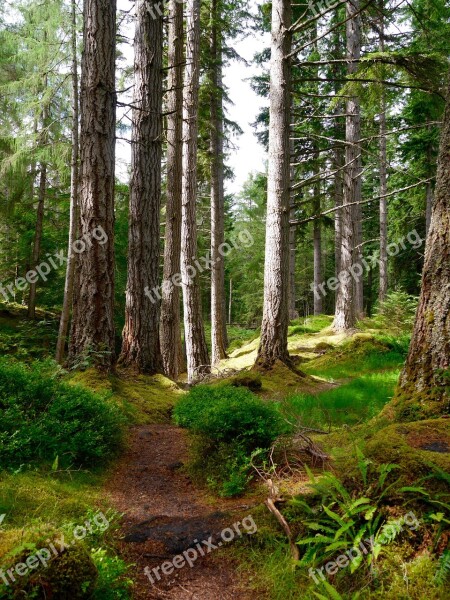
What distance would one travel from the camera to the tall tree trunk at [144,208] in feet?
25.8

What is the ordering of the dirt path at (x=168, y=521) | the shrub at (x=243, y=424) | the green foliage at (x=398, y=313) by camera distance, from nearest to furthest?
1. the dirt path at (x=168, y=521)
2. the shrub at (x=243, y=424)
3. the green foliage at (x=398, y=313)

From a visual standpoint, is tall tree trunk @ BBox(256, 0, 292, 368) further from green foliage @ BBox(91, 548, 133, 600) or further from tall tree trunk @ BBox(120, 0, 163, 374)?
green foliage @ BBox(91, 548, 133, 600)

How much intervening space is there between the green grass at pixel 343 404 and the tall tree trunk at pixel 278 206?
1.95 m

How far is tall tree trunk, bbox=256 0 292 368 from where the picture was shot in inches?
343

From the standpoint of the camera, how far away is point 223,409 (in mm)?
4301

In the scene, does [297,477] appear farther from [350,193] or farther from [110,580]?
[350,193]

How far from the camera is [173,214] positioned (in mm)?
10914

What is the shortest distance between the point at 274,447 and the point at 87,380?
3159 mm

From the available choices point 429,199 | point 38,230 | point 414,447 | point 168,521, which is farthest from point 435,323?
point 38,230

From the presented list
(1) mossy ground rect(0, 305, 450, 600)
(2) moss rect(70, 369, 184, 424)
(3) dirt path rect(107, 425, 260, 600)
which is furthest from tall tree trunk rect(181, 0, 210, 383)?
(3) dirt path rect(107, 425, 260, 600)

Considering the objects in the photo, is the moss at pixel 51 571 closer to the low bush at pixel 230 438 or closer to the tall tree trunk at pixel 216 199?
the low bush at pixel 230 438

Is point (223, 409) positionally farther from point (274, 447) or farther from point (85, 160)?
point (85, 160)

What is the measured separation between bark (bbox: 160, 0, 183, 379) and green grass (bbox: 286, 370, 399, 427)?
4.61 meters

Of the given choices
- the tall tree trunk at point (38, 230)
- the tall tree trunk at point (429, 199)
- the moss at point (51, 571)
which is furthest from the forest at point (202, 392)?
the tall tree trunk at point (429, 199)
